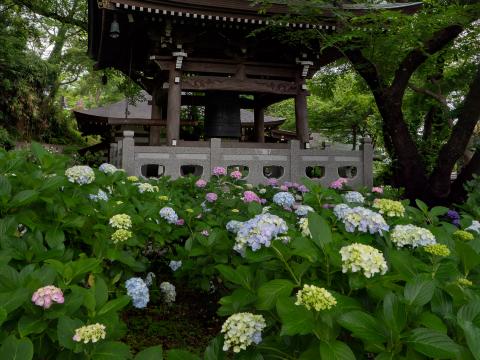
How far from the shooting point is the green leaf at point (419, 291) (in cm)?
105

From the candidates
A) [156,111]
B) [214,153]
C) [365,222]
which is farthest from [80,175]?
[156,111]

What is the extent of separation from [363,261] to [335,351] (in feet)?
0.85

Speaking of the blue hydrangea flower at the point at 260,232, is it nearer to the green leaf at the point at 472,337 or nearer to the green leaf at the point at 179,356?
the green leaf at the point at 179,356

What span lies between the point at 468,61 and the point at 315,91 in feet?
14.1

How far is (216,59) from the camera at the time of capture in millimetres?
9258

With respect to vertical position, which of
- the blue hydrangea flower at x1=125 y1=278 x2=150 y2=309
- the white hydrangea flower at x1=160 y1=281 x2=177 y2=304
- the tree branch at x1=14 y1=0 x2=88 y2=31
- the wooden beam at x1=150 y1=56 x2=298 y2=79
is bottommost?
the white hydrangea flower at x1=160 y1=281 x2=177 y2=304

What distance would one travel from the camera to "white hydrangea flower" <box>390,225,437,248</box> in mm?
1442

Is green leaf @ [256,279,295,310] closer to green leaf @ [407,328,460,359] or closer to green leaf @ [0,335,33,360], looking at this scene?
green leaf @ [407,328,460,359]

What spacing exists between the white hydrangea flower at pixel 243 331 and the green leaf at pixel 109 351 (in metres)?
0.27

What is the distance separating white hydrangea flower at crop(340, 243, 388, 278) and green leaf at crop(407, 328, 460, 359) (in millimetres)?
204

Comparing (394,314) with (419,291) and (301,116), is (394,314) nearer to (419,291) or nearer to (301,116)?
(419,291)

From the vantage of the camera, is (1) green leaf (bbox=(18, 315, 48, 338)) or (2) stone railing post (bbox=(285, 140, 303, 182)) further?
(2) stone railing post (bbox=(285, 140, 303, 182))

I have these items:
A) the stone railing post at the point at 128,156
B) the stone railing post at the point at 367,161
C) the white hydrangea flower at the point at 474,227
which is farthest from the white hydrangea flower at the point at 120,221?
the stone railing post at the point at 367,161

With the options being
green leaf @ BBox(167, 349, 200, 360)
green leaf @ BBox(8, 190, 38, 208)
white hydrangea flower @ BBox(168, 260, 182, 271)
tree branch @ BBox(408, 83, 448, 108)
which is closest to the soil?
white hydrangea flower @ BBox(168, 260, 182, 271)
